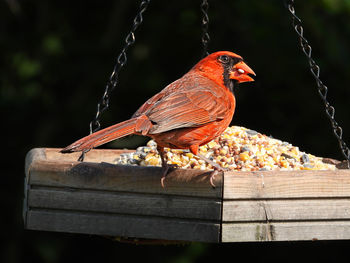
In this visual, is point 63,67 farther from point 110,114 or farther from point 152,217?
point 152,217

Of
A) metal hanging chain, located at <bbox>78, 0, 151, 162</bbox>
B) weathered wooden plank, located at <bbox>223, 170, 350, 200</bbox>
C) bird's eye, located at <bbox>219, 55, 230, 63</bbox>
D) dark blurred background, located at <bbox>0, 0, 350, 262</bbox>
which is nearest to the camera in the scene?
weathered wooden plank, located at <bbox>223, 170, 350, 200</bbox>

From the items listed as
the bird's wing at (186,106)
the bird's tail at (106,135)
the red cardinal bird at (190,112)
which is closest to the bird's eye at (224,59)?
the red cardinal bird at (190,112)

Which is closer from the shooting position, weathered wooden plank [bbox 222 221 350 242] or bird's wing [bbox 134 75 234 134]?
weathered wooden plank [bbox 222 221 350 242]

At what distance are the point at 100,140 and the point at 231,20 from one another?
4.33 metres

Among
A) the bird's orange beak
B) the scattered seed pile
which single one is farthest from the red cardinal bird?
the scattered seed pile

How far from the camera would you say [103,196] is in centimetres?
304

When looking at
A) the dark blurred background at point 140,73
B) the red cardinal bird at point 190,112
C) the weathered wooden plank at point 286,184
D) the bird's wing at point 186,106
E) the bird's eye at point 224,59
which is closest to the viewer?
the weathered wooden plank at point 286,184

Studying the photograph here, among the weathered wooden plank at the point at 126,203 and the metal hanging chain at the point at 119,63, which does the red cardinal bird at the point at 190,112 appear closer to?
the weathered wooden plank at the point at 126,203

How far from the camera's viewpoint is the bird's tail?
289 centimetres

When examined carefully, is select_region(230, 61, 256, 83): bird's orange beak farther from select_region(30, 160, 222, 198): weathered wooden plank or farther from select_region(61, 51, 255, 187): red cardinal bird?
select_region(30, 160, 222, 198): weathered wooden plank

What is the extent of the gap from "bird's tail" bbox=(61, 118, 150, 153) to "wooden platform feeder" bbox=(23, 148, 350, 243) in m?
0.16

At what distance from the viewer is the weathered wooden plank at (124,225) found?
115 inches

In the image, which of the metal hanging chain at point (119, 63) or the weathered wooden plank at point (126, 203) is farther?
the metal hanging chain at point (119, 63)

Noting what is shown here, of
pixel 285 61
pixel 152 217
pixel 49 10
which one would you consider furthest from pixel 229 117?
pixel 49 10
